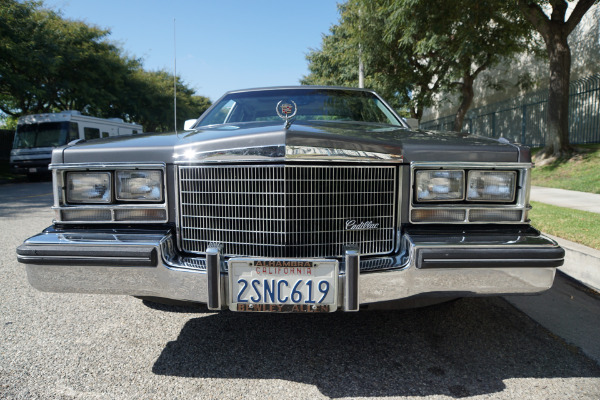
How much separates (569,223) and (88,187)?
15.9 ft

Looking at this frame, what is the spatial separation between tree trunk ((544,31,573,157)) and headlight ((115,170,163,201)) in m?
11.1

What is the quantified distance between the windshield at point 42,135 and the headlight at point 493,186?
1582cm

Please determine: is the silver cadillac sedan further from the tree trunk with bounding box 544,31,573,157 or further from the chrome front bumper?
the tree trunk with bounding box 544,31,573,157

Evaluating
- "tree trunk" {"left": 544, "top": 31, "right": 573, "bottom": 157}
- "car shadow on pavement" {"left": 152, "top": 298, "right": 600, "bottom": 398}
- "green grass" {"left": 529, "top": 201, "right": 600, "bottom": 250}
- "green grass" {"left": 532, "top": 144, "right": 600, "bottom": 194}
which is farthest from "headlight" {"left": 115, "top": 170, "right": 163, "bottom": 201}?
"tree trunk" {"left": 544, "top": 31, "right": 573, "bottom": 157}

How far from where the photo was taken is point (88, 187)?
229cm

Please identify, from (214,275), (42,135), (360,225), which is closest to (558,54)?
(360,225)

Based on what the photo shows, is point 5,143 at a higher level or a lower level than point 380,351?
higher

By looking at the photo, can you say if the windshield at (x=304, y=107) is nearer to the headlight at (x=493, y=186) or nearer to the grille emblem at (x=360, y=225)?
the headlight at (x=493, y=186)

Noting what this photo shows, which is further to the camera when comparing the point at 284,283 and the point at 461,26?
the point at 461,26

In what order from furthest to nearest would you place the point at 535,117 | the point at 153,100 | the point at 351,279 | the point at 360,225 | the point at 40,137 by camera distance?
the point at 153,100
the point at 535,117
the point at 40,137
the point at 360,225
the point at 351,279

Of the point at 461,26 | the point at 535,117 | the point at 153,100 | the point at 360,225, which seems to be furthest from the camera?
the point at 153,100

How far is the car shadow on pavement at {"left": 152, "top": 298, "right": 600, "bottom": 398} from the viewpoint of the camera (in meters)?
2.09

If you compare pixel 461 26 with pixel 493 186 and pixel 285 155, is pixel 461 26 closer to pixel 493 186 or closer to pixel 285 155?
pixel 493 186

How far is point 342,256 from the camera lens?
212 cm
